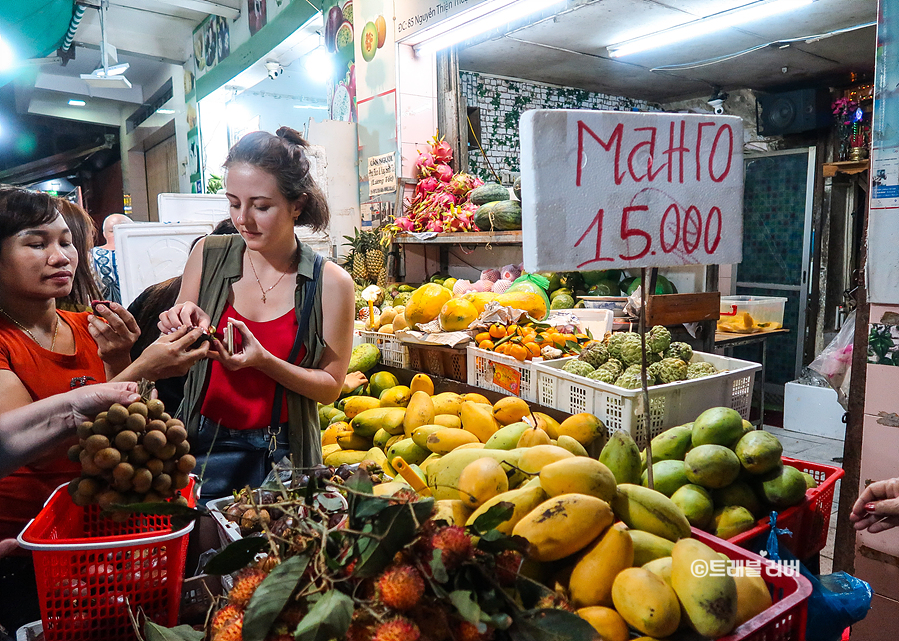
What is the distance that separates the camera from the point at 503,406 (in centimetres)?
207

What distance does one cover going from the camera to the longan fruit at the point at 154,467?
41.6 inches

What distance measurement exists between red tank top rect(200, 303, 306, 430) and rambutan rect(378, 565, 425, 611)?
3.82ft

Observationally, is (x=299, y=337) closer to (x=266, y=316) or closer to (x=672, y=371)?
(x=266, y=316)

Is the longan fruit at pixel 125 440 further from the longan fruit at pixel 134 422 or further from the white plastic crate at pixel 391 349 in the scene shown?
the white plastic crate at pixel 391 349

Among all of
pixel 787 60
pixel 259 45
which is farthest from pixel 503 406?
pixel 259 45

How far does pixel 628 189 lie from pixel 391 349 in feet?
Answer: 7.07

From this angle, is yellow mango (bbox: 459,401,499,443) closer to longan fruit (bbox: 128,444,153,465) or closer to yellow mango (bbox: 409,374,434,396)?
yellow mango (bbox: 409,374,434,396)

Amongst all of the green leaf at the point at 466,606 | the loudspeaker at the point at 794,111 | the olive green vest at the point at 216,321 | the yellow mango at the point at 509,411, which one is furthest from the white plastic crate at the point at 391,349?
the loudspeaker at the point at 794,111

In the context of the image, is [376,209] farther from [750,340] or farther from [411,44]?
[750,340]

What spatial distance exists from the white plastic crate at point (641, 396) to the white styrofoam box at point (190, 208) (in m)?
2.88

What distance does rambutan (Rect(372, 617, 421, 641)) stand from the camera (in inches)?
27.8

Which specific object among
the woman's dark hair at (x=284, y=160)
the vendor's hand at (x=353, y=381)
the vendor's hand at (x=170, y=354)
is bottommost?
the vendor's hand at (x=353, y=381)

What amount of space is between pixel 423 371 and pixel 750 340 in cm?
299

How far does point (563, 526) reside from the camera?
0.97 m
